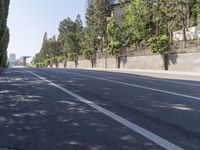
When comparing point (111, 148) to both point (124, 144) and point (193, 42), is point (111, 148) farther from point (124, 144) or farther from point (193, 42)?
point (193, 42)

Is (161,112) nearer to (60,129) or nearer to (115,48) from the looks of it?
(60,129)

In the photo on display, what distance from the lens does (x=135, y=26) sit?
63562mm

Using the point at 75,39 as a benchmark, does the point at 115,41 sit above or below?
below

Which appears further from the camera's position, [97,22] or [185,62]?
[97,22]

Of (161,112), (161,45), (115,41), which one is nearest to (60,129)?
(161,112)

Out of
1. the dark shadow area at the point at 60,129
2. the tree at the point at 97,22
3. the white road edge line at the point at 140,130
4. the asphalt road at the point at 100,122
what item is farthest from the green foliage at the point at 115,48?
the white road edge line at the point at 140,130

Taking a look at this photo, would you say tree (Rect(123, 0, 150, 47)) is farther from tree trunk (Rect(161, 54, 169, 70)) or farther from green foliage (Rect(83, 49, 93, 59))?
green foliage (Rect(83, 49, 93, 59))

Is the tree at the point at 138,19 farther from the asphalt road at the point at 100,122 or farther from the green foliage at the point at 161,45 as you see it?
the asphalt road at the point at 100,122

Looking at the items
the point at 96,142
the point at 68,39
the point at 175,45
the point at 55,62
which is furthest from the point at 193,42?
the point at 55,62

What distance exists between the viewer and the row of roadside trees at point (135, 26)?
161 feet

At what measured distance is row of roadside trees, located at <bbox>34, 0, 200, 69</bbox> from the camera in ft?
161

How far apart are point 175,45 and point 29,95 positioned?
121 feet

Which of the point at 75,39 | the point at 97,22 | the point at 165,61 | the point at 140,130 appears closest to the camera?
the point at 140,130

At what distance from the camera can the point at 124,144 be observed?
6.73 m
